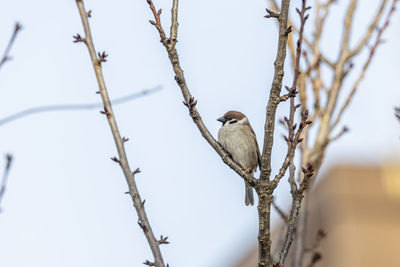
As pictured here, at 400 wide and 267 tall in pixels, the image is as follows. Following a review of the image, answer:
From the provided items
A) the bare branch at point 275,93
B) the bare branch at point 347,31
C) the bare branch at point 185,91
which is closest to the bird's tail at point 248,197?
the bare branch at point 347,31

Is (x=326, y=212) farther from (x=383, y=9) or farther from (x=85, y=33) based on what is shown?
(x=85, y=33)

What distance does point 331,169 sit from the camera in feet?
38.9

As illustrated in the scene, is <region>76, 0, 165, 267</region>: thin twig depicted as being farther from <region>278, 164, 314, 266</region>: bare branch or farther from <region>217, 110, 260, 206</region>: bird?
<region>217, 110, 260, 206</region>: bird

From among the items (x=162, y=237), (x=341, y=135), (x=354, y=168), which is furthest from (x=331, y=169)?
(x=162, y=237)

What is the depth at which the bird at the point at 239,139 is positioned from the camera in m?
5.81

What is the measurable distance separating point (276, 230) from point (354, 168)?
1.74 meters

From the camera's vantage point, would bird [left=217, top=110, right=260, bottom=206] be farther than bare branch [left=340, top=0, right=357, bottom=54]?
Yes

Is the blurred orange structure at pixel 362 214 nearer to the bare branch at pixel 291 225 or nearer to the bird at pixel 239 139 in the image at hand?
the bird at pixel 239 139

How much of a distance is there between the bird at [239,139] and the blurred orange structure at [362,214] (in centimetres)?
589

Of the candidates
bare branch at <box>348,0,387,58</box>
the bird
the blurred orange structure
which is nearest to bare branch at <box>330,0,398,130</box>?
bare branch at <box>348,0,387,58</box>

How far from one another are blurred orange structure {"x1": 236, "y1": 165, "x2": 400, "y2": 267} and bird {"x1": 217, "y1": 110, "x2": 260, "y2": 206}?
5.89 metres

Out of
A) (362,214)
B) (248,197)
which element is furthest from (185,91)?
(362,214)

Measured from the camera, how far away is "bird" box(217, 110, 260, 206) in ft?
19.1

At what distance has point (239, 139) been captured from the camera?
19.1 feet
